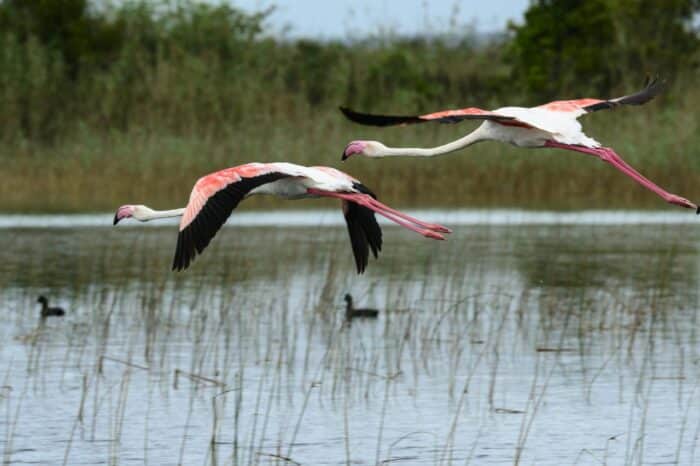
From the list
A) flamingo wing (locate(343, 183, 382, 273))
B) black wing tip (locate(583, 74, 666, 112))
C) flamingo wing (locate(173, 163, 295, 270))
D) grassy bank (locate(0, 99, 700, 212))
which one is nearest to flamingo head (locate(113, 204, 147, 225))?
flamingo wing (locate(173, 163, 295, 270))

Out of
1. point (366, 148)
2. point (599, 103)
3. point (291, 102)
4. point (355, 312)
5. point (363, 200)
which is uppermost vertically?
point (291, 102)

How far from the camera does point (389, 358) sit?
12.4 meters

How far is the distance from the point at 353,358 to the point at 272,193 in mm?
2484

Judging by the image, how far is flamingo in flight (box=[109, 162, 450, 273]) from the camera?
9312mm

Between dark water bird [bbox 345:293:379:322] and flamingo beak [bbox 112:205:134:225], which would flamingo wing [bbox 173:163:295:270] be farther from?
dark water bird [bbox 345:293:379:322]

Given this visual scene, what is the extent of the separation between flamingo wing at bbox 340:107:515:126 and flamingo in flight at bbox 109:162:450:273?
2.00ft

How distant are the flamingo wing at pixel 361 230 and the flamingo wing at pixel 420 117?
47.2 inches

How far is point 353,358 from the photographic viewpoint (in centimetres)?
1248

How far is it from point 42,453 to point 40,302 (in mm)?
5222

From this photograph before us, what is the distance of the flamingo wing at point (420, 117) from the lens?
9148 mm

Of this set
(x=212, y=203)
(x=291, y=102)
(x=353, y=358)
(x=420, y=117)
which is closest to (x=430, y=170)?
(x=291, y=102)

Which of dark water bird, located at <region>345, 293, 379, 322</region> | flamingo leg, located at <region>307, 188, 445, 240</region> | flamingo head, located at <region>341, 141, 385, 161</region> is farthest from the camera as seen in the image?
dark water bird, located at <region>345, 293, 379, 322</region>

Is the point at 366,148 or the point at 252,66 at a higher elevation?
the point at 252,66

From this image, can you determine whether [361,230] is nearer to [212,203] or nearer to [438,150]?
[438,150]
